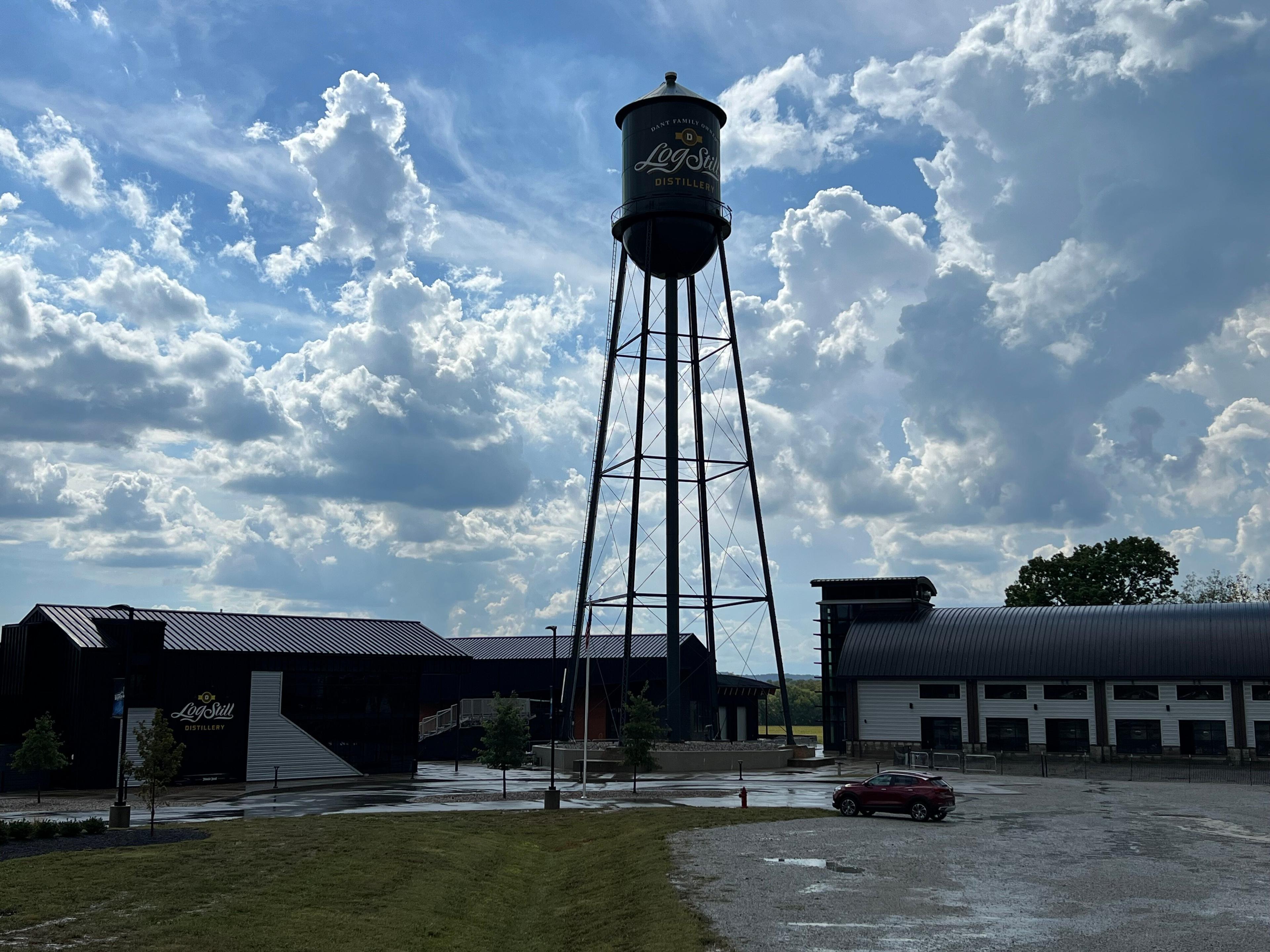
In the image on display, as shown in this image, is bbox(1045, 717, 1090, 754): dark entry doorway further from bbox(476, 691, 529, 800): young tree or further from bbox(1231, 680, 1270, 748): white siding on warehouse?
bbox(476, 691, 529, 800): young tree

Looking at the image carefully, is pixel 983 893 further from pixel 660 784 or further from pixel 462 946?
pixel 660 784

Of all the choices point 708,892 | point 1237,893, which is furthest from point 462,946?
point 1237,893

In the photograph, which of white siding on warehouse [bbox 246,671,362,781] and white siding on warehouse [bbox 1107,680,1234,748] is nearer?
white siding on warehouse [bbox 246,671,362,781]

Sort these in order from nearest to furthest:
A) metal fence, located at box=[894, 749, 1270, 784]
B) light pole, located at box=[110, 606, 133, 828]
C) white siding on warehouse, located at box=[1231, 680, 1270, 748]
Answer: light pole, located at box=[110, 606, 133, 828] < metal fence, located at box=[894, 749, 1270, 784] < white siding on warehouse, located at box=[1231, 680, 1270, 748]

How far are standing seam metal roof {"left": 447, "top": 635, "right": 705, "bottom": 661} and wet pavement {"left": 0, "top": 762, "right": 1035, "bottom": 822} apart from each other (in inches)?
825

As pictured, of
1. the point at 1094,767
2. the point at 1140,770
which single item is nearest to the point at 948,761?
the point at 1094,767

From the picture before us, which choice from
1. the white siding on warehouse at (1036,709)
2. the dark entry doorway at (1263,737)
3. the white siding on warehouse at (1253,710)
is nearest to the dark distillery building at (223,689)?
the white siding on warehouse at (1036,709)

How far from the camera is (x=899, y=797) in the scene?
35.8 meters

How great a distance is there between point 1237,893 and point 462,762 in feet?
186

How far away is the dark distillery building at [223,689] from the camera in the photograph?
51.0m

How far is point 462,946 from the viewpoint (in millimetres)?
20484

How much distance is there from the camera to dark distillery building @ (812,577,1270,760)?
6438 cm

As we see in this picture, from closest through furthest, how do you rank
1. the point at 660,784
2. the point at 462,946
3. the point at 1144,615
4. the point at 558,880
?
1. the point at 462,946
2. the point at 558,880
3. the point at 660,784
4. the point at 1144,615

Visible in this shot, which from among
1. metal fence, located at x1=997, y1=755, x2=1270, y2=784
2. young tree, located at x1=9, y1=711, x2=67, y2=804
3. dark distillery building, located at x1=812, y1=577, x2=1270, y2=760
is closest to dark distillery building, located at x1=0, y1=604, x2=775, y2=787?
young tree, located at x1=9, y1=711, x2=67, y2=804
